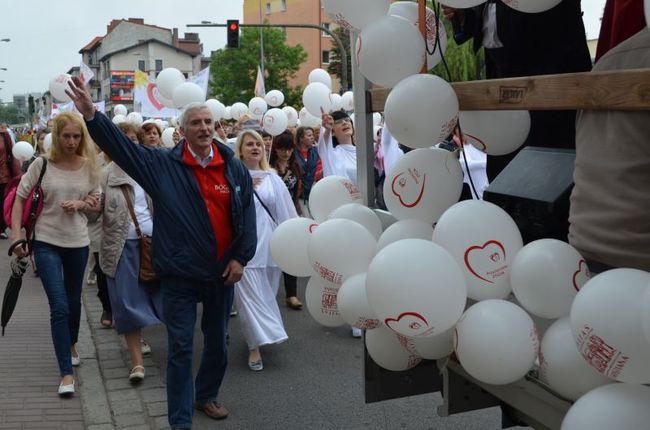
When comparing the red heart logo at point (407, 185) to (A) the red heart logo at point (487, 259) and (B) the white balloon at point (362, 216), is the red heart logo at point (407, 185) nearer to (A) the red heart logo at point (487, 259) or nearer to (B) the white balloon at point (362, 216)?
(B) the white balloon at point (362, 216)

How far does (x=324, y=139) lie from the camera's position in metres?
8.54

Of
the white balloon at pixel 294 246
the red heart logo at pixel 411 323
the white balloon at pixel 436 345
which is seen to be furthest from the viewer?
the white balloon at pixel 294 246

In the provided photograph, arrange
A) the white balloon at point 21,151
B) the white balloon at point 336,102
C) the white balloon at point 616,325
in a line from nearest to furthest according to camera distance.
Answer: the white balloon at point 616,325 < the white balloon at point 336,102 < the white balloon at point 21,151

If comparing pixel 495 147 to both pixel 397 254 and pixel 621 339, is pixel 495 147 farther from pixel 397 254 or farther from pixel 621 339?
pixel 621 339

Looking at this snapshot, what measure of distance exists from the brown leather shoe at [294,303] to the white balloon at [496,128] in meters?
5.52

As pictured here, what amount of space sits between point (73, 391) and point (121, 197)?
5.09ft

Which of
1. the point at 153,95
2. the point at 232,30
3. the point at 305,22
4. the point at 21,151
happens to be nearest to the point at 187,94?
the point at 21,151

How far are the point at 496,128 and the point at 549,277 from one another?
2.69ft

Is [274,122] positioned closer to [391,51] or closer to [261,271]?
[261,271]

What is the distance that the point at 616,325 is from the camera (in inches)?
73.5

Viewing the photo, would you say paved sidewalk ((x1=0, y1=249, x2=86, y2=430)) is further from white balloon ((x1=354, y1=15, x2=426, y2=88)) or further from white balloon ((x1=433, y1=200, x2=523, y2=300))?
white balloon ((x1=433, y1=200, x2=523, y2=300))

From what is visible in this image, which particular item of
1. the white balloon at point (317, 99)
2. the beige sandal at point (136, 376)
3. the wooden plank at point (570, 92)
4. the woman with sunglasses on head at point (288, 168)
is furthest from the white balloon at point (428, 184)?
the white balloon at point (317, 99)

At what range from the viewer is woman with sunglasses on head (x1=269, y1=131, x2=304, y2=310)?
8586mm

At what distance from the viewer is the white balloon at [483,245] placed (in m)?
2.47
